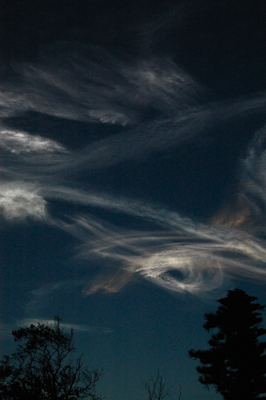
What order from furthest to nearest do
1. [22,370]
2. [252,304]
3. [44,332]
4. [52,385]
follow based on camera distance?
[252,304], [44,332], [22,370], [52,385]

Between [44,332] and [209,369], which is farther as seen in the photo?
[209,369]

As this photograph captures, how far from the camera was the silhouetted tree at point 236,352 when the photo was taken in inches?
922

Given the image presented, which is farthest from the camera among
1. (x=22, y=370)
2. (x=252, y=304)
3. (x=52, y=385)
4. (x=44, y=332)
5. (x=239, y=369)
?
(x=252, y=304)

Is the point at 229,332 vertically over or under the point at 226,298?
under

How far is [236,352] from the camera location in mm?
23812

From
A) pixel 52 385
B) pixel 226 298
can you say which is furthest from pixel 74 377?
pixel 226 298

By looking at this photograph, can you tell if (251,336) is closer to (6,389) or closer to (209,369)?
(209,369)

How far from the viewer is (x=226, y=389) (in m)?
23.9

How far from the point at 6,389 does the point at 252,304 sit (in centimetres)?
2100

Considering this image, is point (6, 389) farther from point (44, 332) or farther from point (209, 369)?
point (209, 369)

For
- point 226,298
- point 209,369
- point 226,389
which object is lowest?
point 226,389

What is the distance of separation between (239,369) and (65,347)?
15556mm

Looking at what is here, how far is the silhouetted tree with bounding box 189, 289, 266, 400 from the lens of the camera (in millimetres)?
23406

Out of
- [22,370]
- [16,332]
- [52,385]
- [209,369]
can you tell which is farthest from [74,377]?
[209,369]
